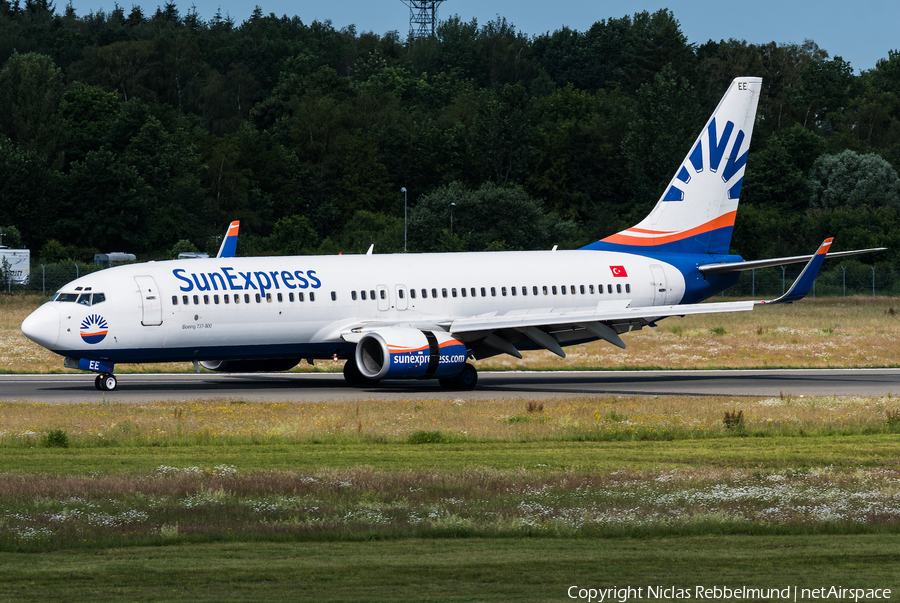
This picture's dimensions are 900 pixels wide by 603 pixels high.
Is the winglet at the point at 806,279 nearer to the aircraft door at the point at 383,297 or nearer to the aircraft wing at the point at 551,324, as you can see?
the aircraft wing at the point at 551,324

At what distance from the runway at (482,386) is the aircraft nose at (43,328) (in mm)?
1591

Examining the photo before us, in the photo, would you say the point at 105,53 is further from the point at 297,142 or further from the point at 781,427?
the point at 781,427

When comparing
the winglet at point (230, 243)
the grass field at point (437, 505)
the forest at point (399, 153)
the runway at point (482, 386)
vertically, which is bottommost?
the runway at point (482, 386)

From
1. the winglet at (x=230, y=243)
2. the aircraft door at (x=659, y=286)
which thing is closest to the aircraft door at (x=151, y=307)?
the winglet at (x=230, y=243)

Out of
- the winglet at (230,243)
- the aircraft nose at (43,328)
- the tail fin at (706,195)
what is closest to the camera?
the aircraft nose at (43,328)

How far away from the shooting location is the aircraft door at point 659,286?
4412 centimetres

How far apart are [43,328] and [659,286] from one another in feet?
69.6

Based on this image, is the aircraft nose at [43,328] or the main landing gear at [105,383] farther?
the main landing gear at [105,383]

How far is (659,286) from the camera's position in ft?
145

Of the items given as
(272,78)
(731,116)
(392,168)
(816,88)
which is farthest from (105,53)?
(731,116)

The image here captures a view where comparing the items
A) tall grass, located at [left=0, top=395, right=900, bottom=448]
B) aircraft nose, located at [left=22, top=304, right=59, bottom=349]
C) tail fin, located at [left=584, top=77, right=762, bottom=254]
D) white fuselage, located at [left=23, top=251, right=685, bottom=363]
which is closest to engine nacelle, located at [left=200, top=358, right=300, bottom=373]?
white fuselage, located at [left=23, top=251, right=685, bottom=363]

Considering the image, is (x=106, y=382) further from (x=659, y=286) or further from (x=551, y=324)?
(x=659, y=286)

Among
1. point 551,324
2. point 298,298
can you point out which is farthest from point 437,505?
point 551,324

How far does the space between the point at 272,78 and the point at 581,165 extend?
67960mm
